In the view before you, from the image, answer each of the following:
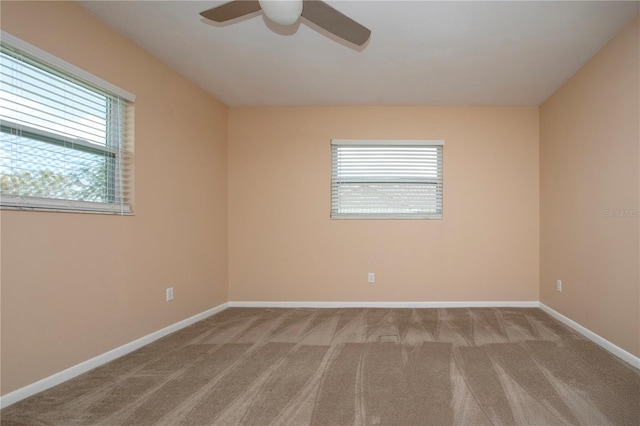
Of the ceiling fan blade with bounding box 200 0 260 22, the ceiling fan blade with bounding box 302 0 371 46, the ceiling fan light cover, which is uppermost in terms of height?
the ceiling fan blade with bounding box 200 0 260 22

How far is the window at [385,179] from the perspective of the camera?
386 centimetres

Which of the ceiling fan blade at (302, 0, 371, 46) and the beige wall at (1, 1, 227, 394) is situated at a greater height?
the ceiling fan blade at (302, 0, 371, 46)

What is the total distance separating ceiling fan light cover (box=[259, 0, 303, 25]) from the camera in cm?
162

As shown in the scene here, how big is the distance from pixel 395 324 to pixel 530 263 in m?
1.95

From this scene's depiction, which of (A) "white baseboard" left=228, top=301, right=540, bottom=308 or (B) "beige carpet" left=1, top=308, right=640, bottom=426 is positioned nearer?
(B) "beige carpet" left=1, top=308, right=640, bottom=426

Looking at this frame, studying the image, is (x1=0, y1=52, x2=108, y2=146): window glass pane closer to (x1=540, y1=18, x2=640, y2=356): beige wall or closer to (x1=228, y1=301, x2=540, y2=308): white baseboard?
(x1=228, y1=301, x2=540, y2=308): white baseboard

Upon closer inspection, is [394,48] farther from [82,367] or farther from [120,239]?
[82,367]

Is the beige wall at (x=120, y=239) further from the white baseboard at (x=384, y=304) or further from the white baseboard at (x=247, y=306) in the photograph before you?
the white baseboard at (x=384, y=304)

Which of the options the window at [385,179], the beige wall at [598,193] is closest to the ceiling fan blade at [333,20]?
the window at [385,179]

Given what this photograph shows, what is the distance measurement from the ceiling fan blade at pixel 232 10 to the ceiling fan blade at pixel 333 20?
0.29 meters

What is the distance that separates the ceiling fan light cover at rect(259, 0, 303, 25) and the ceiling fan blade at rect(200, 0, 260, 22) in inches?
4.4

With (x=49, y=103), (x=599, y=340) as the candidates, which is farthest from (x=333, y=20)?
(x=599, y=340)

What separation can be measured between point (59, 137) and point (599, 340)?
433 centimetres

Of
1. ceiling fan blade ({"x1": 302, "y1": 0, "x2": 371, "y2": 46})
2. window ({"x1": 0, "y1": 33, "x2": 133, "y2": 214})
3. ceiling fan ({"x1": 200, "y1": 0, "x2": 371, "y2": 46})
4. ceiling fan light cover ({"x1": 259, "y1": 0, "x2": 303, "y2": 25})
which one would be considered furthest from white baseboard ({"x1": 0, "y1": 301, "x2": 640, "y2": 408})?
ceiling fan blade ({"x1": 302, "y1": 0, "x2": 371, "y2": 46})
